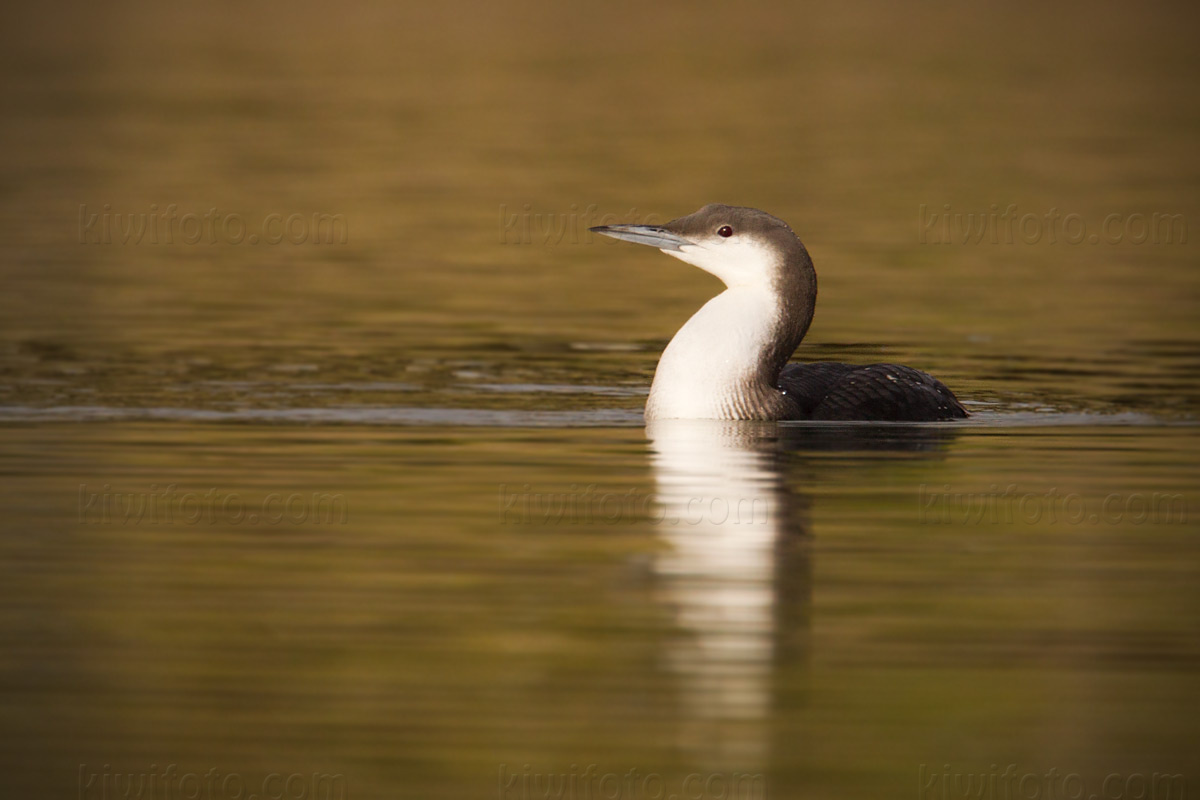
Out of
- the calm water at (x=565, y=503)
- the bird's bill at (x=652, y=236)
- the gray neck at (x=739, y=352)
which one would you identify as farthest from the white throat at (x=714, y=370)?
the bird's bill at (x=652, y=236)

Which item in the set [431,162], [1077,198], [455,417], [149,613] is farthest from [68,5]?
[149,613]

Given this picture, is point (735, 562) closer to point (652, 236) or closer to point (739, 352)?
point (739, 352)

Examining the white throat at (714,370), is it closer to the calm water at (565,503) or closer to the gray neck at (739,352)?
the gray neck at (739,352)

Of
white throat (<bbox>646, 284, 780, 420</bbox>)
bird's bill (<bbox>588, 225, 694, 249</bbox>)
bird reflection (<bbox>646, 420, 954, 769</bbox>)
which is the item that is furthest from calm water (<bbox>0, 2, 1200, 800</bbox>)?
bird's bill (<bbox>588, 225, 694, 249</bbox>)

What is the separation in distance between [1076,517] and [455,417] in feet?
11.8

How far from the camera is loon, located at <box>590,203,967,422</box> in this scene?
34.3 ft

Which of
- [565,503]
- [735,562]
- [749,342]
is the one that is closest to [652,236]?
[749,342]

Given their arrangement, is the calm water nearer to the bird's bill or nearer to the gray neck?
the gray neck

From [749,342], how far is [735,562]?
3.20 meters

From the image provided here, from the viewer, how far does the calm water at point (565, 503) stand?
5523mm

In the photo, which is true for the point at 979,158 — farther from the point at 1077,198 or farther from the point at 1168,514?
the point at 1168,514

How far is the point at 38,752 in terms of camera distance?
5.40 metres

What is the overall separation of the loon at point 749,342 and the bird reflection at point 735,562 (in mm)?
125

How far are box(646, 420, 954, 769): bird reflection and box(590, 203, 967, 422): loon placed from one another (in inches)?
4.9
